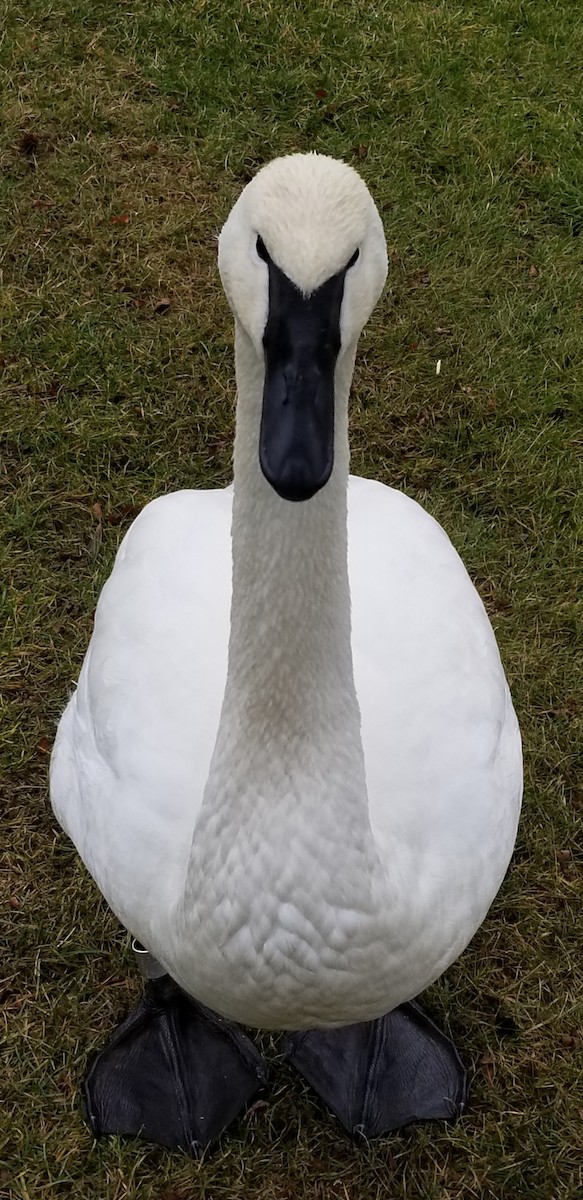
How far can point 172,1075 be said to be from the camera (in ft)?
9.78

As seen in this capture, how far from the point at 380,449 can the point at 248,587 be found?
2.52m

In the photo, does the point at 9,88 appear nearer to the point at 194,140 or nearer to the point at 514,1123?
the point at 194,140

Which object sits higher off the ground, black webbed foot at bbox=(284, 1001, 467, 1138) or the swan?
the swan

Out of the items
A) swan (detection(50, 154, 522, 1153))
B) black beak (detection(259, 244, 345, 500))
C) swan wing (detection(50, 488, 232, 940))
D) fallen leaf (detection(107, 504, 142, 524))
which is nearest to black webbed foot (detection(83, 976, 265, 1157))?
swan (detection(50, 154, 522, 1153))

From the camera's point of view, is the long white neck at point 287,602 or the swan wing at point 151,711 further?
the swan wing at point 151,711

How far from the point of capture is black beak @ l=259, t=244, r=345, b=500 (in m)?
1.25

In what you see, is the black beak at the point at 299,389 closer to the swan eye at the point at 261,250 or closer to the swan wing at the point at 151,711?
the swan eye at the point at 261,250

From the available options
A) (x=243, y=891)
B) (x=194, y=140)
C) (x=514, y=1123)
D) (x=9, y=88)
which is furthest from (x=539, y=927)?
(x=9, y=88)

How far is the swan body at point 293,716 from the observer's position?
133cm

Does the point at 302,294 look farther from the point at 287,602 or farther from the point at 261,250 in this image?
the point at 287,602

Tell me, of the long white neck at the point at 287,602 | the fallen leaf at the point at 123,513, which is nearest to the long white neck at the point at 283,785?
the long white neck at the point at 287,602

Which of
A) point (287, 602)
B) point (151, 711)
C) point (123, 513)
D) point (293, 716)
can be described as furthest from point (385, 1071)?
point (123, 513)

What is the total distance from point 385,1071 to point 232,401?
2.46 meters

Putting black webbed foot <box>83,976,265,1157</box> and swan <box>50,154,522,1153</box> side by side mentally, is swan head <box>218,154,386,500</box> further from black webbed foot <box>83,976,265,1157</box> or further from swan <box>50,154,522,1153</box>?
black webbed foot <box>83,976,265,1157</box>
